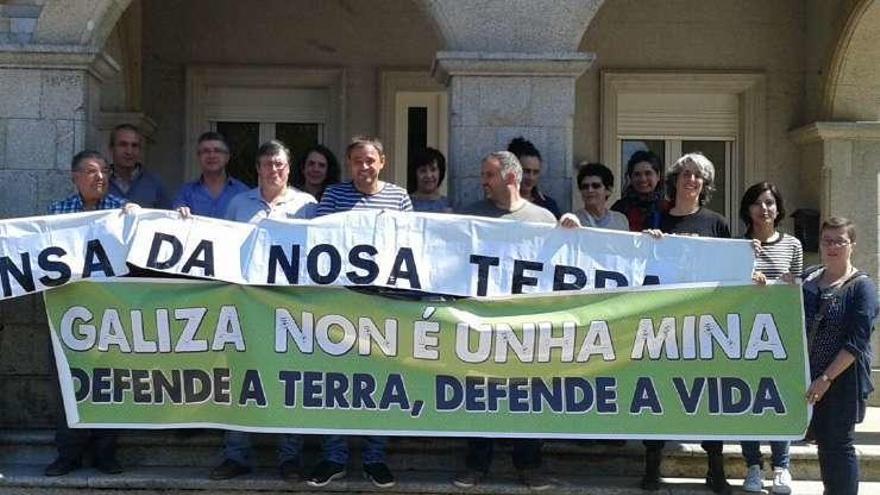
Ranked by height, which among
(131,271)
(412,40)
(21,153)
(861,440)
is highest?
(412,40)

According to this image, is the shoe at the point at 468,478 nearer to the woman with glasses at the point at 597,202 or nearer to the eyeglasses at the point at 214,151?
the woman with glasses at the point at 597,202

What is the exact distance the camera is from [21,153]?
7.23m

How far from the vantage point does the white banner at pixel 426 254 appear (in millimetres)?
6332

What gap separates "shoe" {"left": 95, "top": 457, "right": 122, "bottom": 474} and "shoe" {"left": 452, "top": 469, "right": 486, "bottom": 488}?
1.85 m

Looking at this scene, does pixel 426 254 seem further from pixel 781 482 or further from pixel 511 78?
pixel 781 482

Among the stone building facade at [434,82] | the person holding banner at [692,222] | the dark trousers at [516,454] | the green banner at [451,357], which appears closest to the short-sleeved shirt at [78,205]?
the green banner at [451,357]

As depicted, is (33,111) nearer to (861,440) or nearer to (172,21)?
(172,21)

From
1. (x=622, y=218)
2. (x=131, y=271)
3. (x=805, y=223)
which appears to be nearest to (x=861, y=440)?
(x=622, y=218)

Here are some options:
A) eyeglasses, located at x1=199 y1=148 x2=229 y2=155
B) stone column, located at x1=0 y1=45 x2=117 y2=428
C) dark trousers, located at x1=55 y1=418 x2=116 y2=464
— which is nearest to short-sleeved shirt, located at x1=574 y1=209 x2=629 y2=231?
eyeglasses, located at x1=199 y1=148 x2=229 y2=155

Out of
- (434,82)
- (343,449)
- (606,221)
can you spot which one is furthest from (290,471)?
(434,82)

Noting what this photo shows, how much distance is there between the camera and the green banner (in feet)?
20.6

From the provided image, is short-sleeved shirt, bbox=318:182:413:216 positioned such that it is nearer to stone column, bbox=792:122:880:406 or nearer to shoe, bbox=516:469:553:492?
shoe, bbox=516:469:553:492

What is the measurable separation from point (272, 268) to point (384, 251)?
1.95ft

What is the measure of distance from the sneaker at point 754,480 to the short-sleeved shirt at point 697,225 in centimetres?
127
